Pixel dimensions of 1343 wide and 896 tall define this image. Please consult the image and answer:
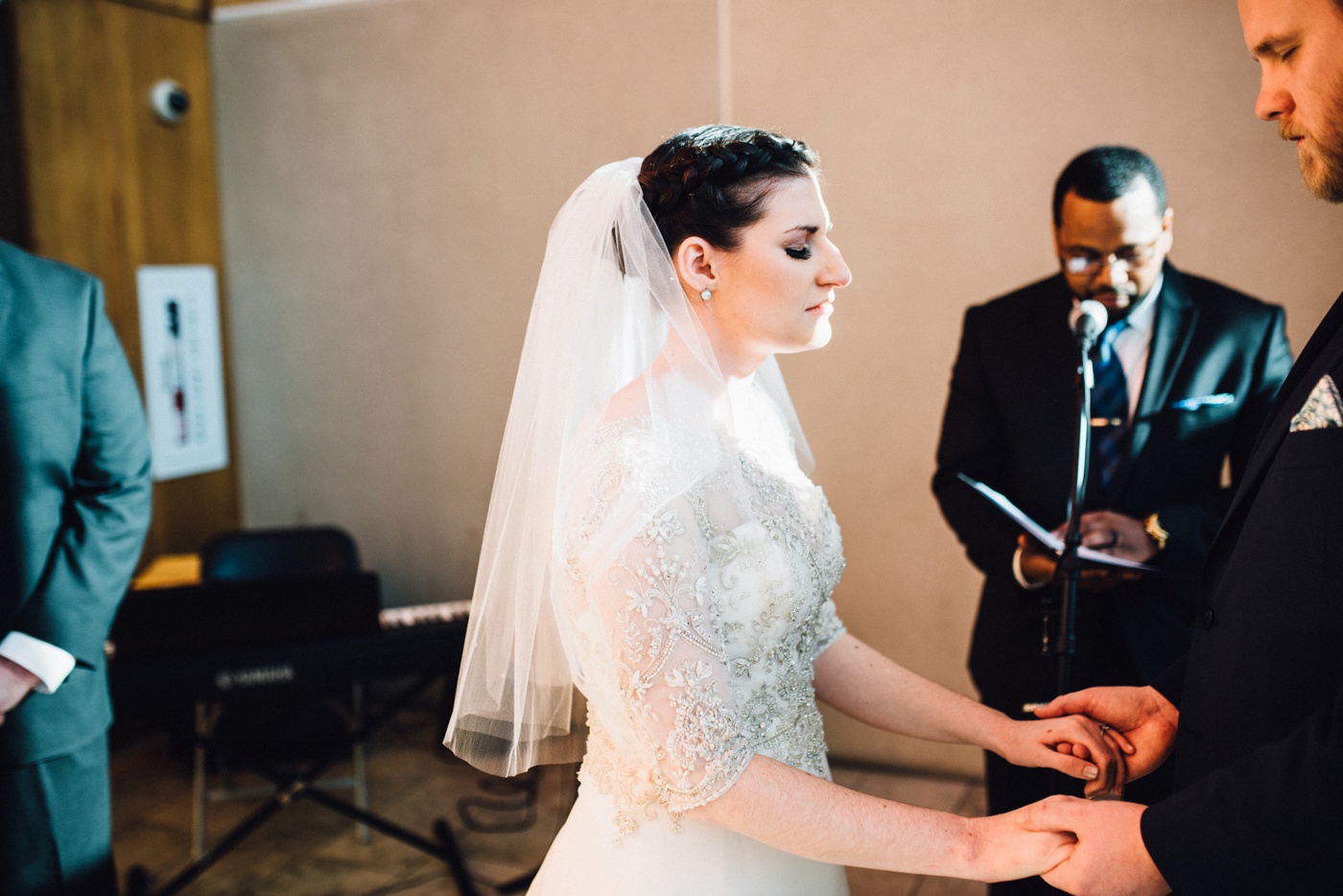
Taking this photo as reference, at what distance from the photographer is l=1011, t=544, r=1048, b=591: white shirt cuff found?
7.25 ft

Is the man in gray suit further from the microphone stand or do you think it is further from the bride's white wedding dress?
the microphone stand

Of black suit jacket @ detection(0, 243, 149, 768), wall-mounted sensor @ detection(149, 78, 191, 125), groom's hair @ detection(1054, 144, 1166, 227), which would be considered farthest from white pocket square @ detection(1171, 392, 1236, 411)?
wall-mounted sensor @ detection(149, 78, 191, 125)

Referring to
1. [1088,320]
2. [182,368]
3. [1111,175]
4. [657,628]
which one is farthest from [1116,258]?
[182,368]

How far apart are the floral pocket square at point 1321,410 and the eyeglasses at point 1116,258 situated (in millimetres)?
1074

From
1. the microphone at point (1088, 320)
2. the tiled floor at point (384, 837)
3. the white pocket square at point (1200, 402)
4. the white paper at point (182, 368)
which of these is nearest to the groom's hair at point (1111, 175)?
the white pocket square at point (1200, 402)

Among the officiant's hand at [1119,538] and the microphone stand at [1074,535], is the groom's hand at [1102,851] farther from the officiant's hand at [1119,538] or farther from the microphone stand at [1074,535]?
the officiant's hand at [1119,538]

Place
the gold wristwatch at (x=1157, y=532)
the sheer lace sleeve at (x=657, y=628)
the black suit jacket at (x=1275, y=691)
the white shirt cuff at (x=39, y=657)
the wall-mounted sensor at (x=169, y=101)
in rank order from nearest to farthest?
the black suit jacket at (x=1275, y=691) < the sheer lace sleeve at (x=657, y=628) < the white shirt cuff at (x=39, y=657) < the gold wristwatch at (x=1157, y=532) < the wall-mounted sensor at (x=169, y=101)

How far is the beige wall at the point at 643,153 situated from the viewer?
3227mm

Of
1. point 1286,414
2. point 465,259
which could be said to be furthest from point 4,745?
point 465,259

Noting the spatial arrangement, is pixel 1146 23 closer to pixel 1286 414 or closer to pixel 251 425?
pixel 1286 414

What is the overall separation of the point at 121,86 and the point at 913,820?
429 cm

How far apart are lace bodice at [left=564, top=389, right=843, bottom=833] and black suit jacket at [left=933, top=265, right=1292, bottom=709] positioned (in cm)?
82

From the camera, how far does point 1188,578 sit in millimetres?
1872

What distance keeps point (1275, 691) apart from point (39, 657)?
2159 mm
